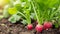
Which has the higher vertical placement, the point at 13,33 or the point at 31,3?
the point at 31,3

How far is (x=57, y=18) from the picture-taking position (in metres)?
1.22

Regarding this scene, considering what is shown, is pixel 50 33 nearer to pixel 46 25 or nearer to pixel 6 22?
pixel 46 25

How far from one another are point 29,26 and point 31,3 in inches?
6.6

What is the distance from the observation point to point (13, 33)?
1.16 m

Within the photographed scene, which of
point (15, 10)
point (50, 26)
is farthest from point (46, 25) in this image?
point (15, 10)

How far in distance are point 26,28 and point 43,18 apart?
0.15 meters

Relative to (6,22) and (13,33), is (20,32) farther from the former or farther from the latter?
(6,22)

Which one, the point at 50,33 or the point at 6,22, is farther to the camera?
the point at 6,22

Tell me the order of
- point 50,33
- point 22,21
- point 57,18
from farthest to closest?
1. point 22,21
2. point 57,18
3. point 50,33

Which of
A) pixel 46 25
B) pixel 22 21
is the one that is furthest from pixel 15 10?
pixel 46 25

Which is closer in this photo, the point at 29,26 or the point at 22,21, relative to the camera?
the point at 29,26

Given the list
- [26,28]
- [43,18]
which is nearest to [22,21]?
[26,28]

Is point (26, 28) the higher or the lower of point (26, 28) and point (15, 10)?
the lower

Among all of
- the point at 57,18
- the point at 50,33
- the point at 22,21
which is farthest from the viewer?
the point at 22,21
